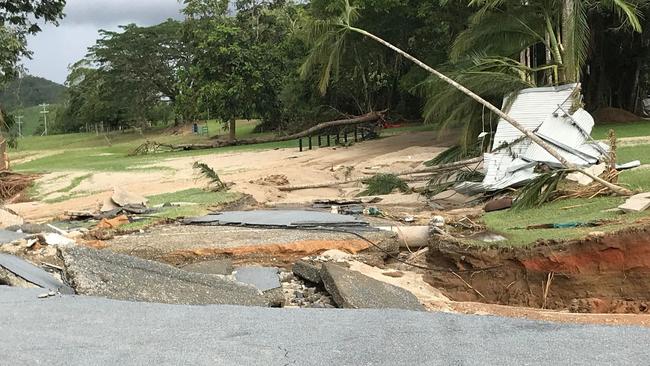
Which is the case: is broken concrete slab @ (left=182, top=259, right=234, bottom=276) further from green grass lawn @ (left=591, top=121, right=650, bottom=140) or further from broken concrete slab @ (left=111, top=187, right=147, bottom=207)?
green grass lawn @ (left=591, top=121, right=650, bottom=140)

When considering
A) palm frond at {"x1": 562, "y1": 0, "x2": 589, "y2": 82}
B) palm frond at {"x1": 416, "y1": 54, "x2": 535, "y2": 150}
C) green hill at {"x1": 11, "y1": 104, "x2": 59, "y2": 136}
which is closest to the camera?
palm frond at {"x1": 562, "y1": 0, "x2": 589, "y2": 82}

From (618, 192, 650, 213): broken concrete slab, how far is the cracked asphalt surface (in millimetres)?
4278

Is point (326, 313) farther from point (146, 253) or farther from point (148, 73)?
point (148, 73)

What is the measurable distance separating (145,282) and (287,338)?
7.91 feet

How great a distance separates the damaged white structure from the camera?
1253 cm

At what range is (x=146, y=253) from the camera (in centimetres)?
959

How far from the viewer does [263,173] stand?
2184cm

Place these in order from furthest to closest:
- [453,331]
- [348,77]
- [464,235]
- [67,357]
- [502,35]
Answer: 1. [348,77]
2. [502,35]
3. [464,235]
4. [453,331]
5. [67,357]

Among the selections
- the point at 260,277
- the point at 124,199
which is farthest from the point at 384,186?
the point at 260,277

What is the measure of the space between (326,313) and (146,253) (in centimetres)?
490

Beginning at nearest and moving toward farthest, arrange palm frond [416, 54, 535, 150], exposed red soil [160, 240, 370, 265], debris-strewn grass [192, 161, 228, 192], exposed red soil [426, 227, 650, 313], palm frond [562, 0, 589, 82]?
exposed red soil [426, 227, 650, 313] < exposed red soil [160, 240, 370, 265] < palm frond [562, 0, 589, 82] < palm frond [416, 54, 535, 150] < debris-strewn grass [192, 161, 228, 192]

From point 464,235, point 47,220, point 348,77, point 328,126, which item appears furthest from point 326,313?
point 348,77

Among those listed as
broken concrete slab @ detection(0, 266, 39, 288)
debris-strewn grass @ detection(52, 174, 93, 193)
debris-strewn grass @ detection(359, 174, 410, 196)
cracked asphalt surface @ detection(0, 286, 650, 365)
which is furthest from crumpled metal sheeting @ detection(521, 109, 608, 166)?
debris-strewn grass @ detection(52, 174, 93, 193)

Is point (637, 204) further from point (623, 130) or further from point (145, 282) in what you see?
point (623, 130)
